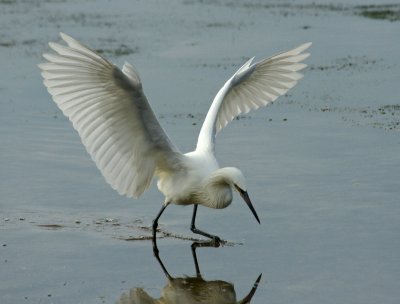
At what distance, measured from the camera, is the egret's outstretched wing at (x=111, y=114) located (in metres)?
7.25

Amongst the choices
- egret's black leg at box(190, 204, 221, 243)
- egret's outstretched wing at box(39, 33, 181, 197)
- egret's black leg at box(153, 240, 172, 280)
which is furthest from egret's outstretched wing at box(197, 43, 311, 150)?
egret's black leg at box(153, 240, 172, 280)

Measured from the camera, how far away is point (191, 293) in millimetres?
6785

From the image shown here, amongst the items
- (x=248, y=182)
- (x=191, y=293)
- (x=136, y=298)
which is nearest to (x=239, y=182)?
(x=191, y=293)

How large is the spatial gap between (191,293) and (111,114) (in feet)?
5.10

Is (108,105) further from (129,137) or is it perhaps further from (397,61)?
(397,61)

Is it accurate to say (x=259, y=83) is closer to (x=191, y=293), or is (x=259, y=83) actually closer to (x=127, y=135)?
(x=127, y=135)

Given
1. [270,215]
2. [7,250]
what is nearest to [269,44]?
[270,215]

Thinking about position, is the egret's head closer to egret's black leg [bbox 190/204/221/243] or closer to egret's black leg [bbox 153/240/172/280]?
egret's black leg [bbox 190/204/221/243]

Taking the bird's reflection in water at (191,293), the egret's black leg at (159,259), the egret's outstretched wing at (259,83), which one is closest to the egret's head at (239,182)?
the bird's reflection in water at (191,293)

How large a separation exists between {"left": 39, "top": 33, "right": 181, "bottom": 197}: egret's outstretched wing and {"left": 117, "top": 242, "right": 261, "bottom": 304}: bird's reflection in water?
1.17 metres

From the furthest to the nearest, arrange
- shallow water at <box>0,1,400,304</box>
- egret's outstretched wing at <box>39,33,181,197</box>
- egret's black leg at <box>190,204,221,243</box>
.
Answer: egret's black leg at <box>190,204,221,243</box> < egret's outstretched wing at <box>39,33,181,197</box> < shallow water at <box>0,1,400,304</box>

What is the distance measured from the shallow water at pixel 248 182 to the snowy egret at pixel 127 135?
1.43 feet

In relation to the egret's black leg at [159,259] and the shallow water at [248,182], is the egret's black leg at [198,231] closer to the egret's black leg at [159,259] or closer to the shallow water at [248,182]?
the shallow water at [248,182]

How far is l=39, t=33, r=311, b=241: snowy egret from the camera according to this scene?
23.9 feet
